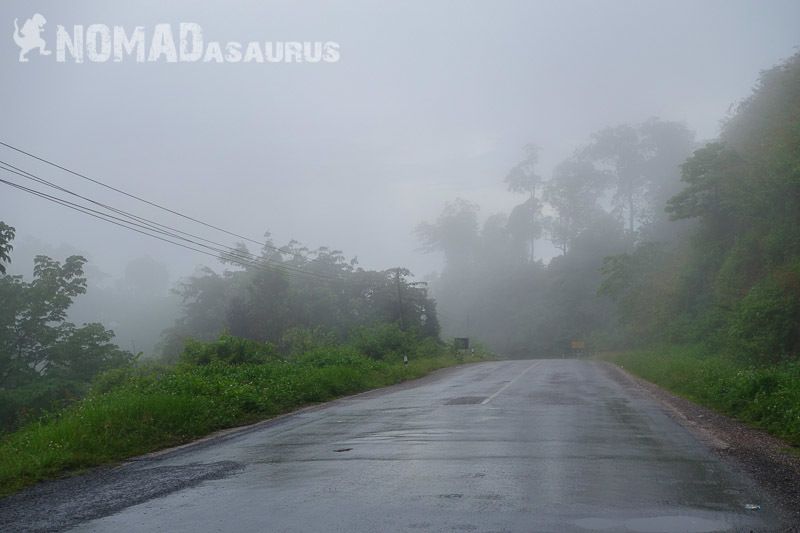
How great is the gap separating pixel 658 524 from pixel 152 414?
977 centimetres

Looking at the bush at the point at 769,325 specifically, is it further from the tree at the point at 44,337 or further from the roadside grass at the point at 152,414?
the tree at the point at 44,337

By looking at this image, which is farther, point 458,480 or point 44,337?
point 44,337

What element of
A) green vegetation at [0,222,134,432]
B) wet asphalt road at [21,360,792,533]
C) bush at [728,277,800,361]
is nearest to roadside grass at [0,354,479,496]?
wet asphalt road at [21,360,792,533]

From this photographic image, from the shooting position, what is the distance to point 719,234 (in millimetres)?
40188

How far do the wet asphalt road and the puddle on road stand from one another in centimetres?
1

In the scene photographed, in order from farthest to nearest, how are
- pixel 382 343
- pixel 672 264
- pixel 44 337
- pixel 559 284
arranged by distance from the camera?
pixel 559 284 < pixel 672 264 < pixel 382 343 < pixel 44 337

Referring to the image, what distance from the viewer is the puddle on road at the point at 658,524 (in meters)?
5.85

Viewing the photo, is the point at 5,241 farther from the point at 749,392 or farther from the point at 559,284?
the point at 559,284

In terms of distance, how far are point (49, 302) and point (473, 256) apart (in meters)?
78.7

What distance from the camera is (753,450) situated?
10211 mm

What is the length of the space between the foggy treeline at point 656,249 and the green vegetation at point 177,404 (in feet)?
52.7

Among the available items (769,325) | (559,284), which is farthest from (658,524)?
(559,284)

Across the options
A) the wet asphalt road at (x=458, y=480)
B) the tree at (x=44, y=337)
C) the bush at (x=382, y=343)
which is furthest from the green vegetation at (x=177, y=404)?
the tree at (x=44, y=337)

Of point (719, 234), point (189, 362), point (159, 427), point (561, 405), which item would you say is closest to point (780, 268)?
point (719, 234)
